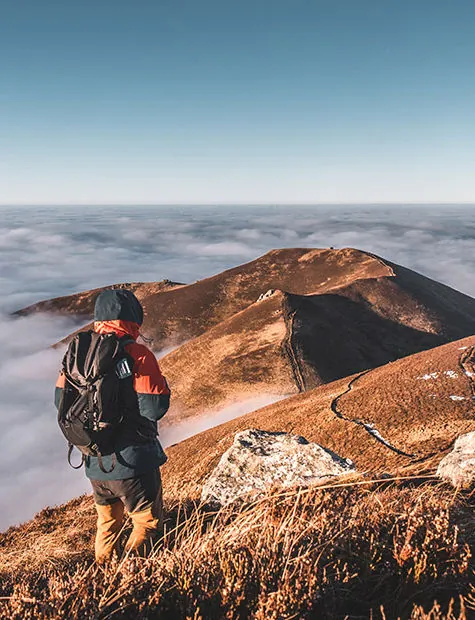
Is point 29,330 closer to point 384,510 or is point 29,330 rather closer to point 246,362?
point 246,362

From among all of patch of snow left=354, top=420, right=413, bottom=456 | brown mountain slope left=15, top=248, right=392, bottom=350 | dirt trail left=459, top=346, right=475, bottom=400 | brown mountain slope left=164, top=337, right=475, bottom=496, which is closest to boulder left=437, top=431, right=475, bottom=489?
brown mountain slope left=164, top=337, right=475, bottom=496

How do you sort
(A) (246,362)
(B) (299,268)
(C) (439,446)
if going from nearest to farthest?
(C) (439,446), (A) (246,362), (B) (299,268)

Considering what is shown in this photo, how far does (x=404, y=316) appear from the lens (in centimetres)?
8344

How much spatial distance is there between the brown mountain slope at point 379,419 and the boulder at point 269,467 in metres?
1.78

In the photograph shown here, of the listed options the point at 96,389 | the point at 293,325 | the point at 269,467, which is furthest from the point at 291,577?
the point at 293,325

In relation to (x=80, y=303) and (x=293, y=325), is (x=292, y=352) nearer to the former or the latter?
(x=293, y=325)

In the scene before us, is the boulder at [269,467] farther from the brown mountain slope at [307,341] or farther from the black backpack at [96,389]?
the brown mountain slope at [307,341]

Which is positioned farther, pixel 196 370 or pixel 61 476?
pixel 61 476

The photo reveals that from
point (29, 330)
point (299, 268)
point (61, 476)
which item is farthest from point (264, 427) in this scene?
point (29, 330)

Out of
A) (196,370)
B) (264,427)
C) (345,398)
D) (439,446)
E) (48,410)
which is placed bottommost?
(48,410)

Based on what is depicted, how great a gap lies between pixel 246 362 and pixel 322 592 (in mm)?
59015

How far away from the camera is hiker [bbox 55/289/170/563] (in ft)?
18.4

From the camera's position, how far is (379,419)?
2002cm

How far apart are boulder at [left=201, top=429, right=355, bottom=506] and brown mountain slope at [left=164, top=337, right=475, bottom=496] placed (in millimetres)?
1782
